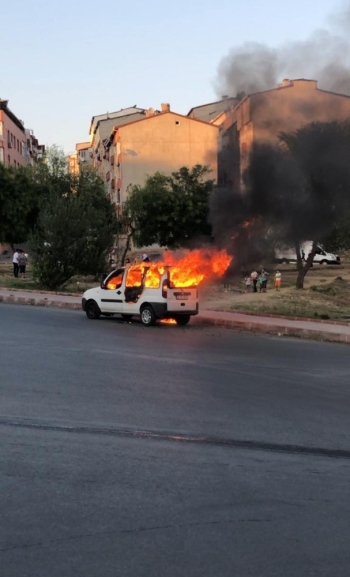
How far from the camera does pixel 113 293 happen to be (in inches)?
736

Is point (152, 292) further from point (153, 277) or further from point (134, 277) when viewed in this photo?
point (134, 277)

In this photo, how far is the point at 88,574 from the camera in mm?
3566

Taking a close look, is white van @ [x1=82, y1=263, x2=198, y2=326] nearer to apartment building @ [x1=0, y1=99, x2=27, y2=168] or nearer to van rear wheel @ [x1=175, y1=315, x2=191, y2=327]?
van rear wheel @ [x1=175, y1=315, x2=191, y2=327]

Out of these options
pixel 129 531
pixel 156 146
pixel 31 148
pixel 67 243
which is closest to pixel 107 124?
pixel 156 146

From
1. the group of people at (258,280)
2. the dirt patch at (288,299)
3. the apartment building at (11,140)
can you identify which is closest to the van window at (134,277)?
the dirt patch at (288,299)

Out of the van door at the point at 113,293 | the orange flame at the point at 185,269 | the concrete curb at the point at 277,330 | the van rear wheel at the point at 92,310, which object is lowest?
the concrete curb at the point at 277,330

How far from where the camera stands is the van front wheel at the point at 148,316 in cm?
1762

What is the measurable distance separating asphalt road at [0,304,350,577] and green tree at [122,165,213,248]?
30635 mm

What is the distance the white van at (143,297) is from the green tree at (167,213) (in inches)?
886

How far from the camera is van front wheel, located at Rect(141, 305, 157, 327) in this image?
17.6 metres

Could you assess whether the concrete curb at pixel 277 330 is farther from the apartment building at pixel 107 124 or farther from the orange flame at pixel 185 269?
the apartment building at pixel 107 124

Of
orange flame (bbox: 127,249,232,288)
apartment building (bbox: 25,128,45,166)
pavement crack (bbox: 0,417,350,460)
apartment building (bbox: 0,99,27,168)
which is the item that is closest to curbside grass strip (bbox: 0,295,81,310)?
orange flame (bbox: 127,249,232,288)

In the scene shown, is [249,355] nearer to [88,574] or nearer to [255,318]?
[255,318]

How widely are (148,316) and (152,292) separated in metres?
0.63
